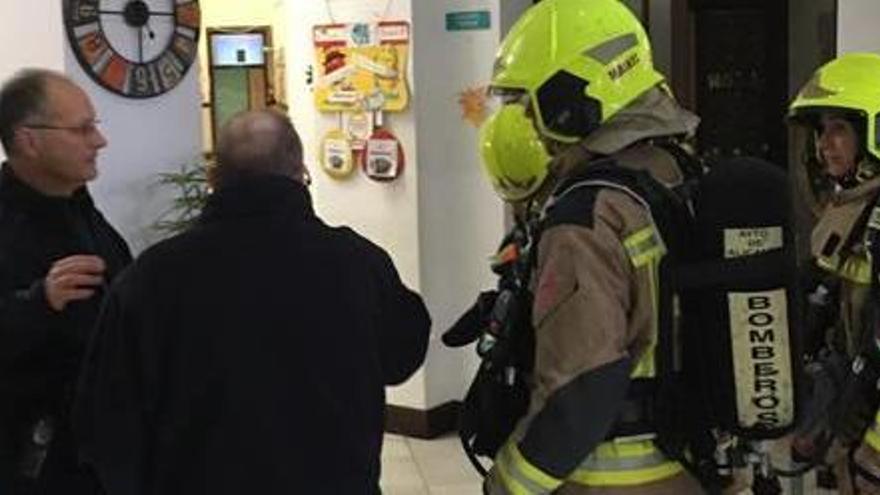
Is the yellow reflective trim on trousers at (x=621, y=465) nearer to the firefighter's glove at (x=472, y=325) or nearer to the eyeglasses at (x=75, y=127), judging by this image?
the firefighter's glove at (x=472, y=325)

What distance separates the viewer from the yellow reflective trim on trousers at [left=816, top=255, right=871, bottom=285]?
8.54 ft

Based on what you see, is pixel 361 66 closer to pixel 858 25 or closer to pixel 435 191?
pixel 435 191

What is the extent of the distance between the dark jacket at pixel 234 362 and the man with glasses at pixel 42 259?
27 cm

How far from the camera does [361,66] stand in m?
5.20

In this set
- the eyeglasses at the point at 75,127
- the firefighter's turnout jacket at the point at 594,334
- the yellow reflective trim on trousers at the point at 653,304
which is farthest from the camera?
the eyeglasses at the point at 75,127

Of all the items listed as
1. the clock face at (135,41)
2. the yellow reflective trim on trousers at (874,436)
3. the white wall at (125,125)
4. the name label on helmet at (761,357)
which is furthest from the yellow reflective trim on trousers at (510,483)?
the clock face at (135,41)

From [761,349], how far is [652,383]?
0.61 ft

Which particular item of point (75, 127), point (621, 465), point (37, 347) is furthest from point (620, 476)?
point (75, 127)

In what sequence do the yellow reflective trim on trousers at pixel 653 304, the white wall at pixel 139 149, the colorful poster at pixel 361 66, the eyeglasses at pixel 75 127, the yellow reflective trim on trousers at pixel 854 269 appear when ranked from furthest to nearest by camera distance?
the colorful poster at pixel 361 66, the white wall at pixel 139 149, the yellow reflective trim on trousers at pixel 854 269, the eyeglasses at pixel 75 127, the yellow reflective trim on trousers at pixel 653 304

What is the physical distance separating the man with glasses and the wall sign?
2.99m

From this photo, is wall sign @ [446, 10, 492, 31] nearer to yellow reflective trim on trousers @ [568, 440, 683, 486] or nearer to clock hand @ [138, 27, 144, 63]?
clock hand @ [138, 27, 144, 63]

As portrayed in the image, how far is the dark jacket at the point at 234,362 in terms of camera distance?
1944 mm

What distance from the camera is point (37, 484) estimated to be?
2.27 meters

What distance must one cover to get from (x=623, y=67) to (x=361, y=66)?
3.31 meters
